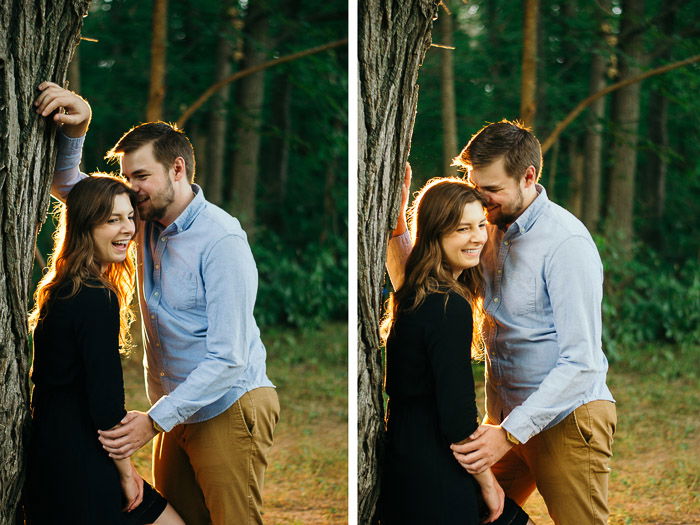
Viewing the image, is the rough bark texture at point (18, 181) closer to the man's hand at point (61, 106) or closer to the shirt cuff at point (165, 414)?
the man's hand at point (61, 106)

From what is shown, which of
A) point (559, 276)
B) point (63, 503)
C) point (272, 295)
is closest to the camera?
point (63, 503)

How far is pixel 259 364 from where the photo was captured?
7.77 feet

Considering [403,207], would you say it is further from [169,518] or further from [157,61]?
[157,61]

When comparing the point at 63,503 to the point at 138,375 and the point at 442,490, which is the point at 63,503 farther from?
the point at 138,375

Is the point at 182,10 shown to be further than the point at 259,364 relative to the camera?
Yes

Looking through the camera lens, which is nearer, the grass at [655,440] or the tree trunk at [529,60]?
the grass at [655,440]

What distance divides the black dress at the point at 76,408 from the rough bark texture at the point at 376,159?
26.0 inches

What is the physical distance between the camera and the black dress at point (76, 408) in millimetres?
1948

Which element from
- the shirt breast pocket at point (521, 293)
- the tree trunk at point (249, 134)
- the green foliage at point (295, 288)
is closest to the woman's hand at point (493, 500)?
the shirt breast pocket at point (521, 293)

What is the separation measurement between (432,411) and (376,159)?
694 millimetres

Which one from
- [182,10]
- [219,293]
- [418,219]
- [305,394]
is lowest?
[305,394]

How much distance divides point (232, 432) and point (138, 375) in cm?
443

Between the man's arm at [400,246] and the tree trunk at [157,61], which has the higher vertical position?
the tree trunk at [157,61]

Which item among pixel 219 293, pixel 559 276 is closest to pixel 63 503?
pixel 219 293
